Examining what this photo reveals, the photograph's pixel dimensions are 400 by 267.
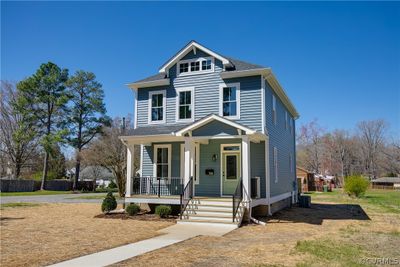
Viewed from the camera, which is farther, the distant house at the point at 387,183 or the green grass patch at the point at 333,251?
the distant house at the point at 387,183

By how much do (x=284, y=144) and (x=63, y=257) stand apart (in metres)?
15.5

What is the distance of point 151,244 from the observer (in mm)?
8211

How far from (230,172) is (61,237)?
8001 mm

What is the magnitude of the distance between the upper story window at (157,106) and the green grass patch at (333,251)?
1016 cm

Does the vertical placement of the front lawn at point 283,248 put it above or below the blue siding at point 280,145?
below

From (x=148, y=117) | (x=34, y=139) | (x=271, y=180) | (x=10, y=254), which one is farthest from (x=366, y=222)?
(x=34, y=139)

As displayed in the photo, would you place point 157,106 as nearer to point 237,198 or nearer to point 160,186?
point 160,186

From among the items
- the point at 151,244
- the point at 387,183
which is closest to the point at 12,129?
the point at 151,244

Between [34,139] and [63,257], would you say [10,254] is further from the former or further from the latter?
[34,139]

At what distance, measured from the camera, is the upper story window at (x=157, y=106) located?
16562mm

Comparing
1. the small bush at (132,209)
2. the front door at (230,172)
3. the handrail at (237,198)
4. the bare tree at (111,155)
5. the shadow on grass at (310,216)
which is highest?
the bare tree at (111,155)

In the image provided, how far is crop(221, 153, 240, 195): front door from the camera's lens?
48.4 ft

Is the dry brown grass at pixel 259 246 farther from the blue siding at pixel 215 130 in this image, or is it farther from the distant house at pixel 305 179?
the distant house at pixel 305 179

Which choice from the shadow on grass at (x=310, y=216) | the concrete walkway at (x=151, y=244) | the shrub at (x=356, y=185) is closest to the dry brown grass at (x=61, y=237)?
the concrete walkway at (x=151, y=244)
